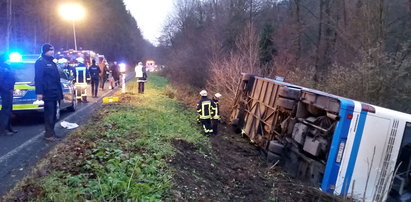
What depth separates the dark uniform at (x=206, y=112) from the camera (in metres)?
10.0

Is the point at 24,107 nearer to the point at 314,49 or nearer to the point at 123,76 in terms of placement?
the point at 123,76

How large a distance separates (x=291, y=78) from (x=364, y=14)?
14.3 ft

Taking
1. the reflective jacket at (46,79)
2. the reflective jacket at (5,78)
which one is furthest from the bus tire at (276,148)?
the reflective jacket at (5,78)

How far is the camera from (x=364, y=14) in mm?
16172

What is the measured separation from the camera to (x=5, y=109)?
25.7 feet

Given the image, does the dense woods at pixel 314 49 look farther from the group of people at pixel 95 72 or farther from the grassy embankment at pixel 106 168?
the grassy embankment at pixel 106 168

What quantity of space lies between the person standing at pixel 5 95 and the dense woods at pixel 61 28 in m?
19.4

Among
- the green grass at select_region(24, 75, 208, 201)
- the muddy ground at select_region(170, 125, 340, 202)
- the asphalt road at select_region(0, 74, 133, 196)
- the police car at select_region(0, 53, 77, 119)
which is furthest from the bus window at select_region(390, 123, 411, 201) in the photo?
the police car at select_region(0, 53, 77, 119)

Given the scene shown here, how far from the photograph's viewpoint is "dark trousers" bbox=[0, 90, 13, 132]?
25.4ft

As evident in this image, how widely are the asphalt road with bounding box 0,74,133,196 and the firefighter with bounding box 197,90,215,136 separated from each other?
3272 millimetres

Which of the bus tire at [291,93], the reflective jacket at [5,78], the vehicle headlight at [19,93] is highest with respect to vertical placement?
the bus tire at [291,93]

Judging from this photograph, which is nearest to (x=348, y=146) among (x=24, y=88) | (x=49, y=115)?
(x=49, y=115)

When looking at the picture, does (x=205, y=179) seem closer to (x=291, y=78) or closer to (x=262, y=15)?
(x=291, y=78)

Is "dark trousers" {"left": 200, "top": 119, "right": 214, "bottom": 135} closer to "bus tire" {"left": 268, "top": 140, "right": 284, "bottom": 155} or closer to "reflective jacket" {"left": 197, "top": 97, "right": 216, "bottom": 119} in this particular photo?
"reflective jacket" {"left": 197, "top": 97, "right": 216, "bottom": 119}
